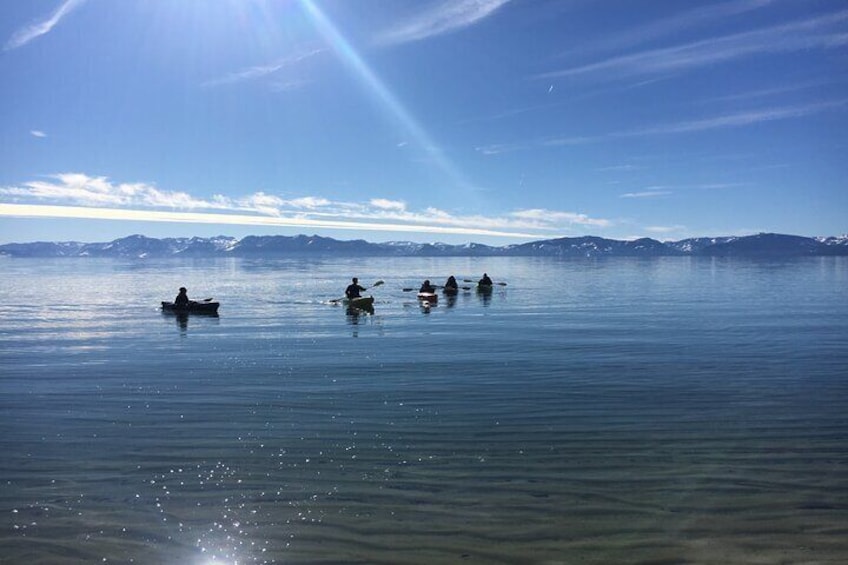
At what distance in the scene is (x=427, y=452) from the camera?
1241cm

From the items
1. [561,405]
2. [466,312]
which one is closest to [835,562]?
[561,405]

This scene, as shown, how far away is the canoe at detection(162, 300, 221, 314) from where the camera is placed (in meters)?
42.8

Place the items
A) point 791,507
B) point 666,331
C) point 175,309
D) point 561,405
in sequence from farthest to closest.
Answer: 1. point 175,309
2. point 666,331
3. point 561,405
4. point 791,507

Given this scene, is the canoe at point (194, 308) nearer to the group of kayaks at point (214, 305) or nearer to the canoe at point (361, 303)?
the group of kayaks at point (214, 305)

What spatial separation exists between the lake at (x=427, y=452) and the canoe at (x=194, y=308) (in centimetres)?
1477

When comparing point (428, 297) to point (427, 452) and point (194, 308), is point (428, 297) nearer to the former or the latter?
point (194, 308)

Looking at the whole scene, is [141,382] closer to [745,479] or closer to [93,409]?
[93,409]

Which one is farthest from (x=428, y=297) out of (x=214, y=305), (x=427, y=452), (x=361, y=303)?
(x=427, y=452)

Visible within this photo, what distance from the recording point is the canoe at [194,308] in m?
42.8

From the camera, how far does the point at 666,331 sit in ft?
106

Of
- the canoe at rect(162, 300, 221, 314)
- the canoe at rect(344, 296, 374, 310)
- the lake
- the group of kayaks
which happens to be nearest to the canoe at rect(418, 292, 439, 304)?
the group of kayaks

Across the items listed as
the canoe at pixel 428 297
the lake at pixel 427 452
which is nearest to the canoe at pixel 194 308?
the lake at pixel 427 452

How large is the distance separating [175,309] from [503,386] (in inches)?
1241

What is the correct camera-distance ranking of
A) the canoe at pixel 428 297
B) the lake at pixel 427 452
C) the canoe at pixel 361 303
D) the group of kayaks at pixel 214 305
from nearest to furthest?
the lake at pixel 427 452
the group of kayaks at pixel 214 305
the canoe at pixel 361 303
the canoe at pixel 428 297
